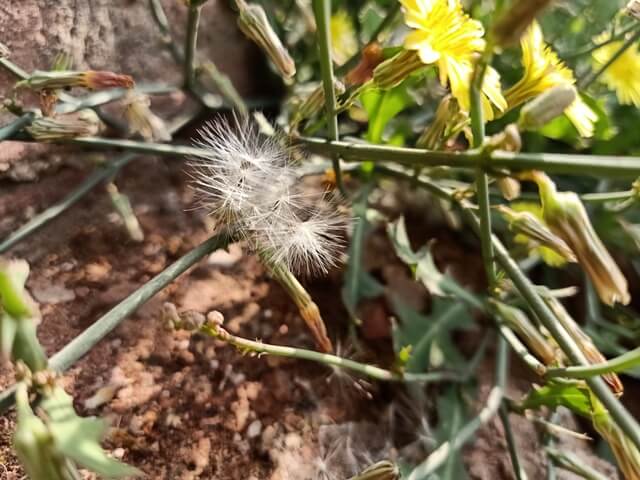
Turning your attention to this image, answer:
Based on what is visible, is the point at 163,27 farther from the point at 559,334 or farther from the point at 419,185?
the point at 559,334

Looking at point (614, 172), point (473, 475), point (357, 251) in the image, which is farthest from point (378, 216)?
point (614, 172)

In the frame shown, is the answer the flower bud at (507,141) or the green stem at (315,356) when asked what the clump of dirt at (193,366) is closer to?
the green stem at (315,356)

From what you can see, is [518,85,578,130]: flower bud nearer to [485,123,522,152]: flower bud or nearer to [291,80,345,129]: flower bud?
[485,123,522,152]: flower bud

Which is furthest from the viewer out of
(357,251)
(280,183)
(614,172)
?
(357,251)

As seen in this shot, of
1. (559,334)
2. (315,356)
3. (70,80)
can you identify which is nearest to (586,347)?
(559,334)

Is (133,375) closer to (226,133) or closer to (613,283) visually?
(226,133)

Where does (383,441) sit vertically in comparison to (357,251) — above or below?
below

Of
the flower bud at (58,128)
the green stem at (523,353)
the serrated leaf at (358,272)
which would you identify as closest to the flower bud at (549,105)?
the green stem at (523,353)
